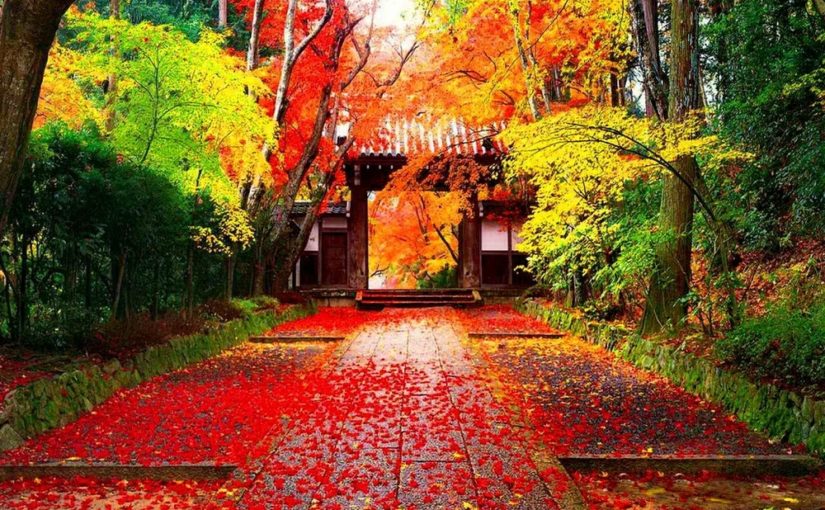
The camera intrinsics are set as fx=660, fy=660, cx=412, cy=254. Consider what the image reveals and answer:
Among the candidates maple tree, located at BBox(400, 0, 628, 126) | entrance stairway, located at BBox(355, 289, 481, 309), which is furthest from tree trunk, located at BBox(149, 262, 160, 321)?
entrance stairway, located at BBox(355, 289, 481, 309)

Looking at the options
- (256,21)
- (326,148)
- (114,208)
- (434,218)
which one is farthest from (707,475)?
(434,218)

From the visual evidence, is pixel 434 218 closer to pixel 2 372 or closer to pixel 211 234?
pixel 211 234

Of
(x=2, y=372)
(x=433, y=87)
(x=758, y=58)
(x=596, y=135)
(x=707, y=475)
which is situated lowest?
(x=707, y=475)

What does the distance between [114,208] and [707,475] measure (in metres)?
6.41

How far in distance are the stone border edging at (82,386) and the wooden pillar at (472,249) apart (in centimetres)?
1099

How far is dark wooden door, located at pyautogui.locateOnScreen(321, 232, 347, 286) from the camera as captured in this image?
813 inches

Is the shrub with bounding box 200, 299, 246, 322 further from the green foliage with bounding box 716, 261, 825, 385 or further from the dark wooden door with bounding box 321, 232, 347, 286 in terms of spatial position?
the dark wooden door with bounding box 321, 232, 347, 286

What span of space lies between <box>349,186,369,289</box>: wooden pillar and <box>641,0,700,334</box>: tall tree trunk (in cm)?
1206

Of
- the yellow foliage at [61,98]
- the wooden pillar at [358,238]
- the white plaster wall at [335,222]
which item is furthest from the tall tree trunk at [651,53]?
the white plaster wall at [335,222]

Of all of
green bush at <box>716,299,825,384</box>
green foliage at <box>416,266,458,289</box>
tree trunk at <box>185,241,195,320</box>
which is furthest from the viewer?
green foliage at <box>416,266,458,289</box>

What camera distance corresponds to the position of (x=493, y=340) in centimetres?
1174

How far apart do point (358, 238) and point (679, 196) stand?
12398mm

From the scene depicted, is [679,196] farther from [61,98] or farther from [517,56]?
[61,98]

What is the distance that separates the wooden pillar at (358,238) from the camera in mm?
19703
